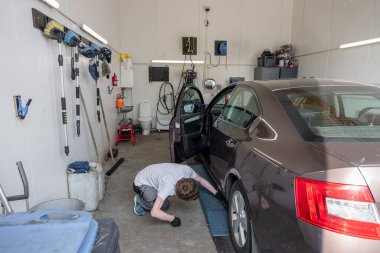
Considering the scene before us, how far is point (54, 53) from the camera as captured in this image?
238 centimetres

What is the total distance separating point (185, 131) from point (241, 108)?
999 millimetres

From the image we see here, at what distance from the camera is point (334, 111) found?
1.61m

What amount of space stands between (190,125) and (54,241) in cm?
240

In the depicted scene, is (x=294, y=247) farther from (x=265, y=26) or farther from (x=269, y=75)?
(x=265, y=26)

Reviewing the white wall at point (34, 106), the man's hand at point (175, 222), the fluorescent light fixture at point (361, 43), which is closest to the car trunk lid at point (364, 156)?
the man's hand at point (175, 222)

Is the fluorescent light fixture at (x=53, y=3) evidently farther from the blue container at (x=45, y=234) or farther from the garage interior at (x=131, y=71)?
the blue container at (x=45, y=234)

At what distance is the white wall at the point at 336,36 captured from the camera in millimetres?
4480

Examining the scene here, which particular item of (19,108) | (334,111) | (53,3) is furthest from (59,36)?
(334,111)

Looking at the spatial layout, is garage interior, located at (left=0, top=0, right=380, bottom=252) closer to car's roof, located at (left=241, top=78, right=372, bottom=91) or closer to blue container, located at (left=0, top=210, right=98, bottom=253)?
blue container, located at (left=0, top=210, right=98, bottom=253)

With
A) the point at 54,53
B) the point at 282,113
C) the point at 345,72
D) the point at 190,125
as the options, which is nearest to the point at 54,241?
the point at 282,113

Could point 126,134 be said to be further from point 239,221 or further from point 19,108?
point 239,221

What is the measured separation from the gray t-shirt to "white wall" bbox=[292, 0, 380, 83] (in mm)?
4192

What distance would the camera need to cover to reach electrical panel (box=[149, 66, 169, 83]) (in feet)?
22.4

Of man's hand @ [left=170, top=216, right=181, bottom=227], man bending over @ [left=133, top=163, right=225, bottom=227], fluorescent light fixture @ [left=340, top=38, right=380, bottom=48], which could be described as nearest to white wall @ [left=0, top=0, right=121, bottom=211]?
man bending over @ [left=133, top=163, right=225, bottom=227]
